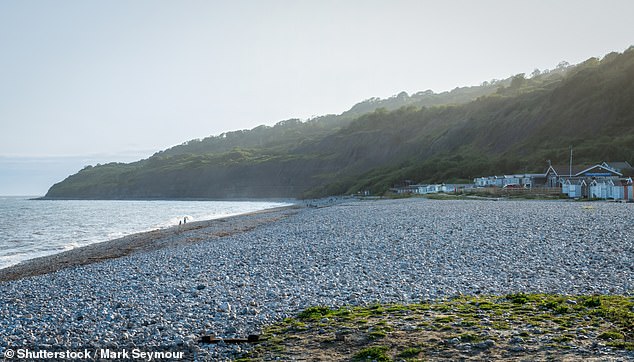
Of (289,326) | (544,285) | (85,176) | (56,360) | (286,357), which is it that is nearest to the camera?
(286,357)

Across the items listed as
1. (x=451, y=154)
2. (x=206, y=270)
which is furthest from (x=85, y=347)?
(x=451, y=154)

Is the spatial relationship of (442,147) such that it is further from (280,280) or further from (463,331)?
(463,331)

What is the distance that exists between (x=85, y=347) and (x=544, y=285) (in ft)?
26.0

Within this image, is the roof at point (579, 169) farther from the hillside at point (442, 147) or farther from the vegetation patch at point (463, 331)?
the vegetation patch at point (463, 331)

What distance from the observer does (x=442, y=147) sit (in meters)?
98.9

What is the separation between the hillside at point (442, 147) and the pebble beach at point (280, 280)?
2149 inches

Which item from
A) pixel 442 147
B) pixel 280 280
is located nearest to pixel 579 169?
pixel 442 147

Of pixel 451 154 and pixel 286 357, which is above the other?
pixel 451 154

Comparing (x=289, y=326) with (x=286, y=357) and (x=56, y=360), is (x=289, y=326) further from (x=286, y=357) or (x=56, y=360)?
(x=56, y=360)

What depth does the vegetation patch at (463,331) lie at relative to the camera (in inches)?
239

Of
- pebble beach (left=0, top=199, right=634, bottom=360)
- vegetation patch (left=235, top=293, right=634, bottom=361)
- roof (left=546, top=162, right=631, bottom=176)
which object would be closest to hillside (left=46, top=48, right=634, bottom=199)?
roof (left=546, top=162, right=631, bottom=176)

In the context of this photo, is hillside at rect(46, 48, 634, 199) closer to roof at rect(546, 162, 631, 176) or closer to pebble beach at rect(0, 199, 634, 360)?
roof at rect(546, 162, 631, 176)

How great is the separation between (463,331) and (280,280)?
213 inches

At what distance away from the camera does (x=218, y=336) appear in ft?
24.4
